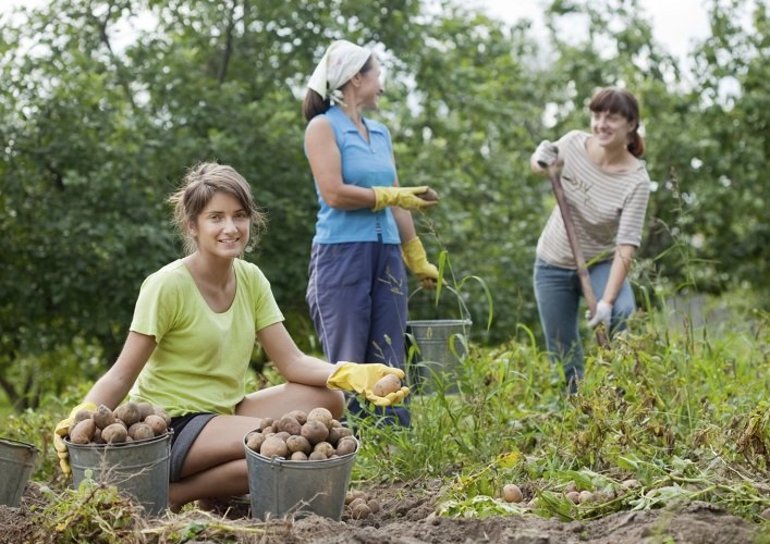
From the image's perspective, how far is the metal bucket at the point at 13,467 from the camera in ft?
9.49

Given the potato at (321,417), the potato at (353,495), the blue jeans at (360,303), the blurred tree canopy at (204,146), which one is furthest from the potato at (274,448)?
the blurred tree canopy at (204,146)

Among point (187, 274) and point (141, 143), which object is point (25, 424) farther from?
point (141, 143)

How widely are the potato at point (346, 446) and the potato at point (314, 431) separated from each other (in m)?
0.05

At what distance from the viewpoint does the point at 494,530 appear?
2.46 metres

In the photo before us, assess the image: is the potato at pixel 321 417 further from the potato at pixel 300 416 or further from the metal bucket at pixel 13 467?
the metal bucket at pixel 13 467

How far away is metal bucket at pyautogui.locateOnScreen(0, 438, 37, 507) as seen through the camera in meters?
2.89

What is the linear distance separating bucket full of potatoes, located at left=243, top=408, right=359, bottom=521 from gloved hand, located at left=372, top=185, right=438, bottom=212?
1.37 metres

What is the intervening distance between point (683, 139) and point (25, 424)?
23.9 ft

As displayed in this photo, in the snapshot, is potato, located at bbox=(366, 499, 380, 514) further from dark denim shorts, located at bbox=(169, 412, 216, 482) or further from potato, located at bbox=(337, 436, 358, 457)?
dark denim shorts, located at bbox=(169, 412, 216, 482)

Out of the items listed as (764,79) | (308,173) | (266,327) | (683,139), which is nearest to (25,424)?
(266,327)

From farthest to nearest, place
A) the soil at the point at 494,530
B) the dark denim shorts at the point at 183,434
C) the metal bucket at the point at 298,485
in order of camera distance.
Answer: the dark denim shorts at the point at 183,434 → the metal bucket at the point at 298,485 → the soil at the point at 494,530

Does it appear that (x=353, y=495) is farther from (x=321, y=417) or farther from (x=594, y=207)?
(x=594, y=207)

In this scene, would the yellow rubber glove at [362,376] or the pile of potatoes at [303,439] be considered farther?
the yellow rubber glove at [362,376]

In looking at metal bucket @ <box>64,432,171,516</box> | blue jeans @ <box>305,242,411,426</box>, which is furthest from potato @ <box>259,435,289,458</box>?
blue jeans @ <box>305,242,411,426</box>
